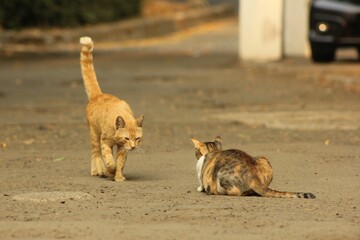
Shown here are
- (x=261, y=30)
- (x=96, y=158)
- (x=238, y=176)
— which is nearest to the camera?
(x=238, y=176)

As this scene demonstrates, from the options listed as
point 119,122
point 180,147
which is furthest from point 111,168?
point 180,147

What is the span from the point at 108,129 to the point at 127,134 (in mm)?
301

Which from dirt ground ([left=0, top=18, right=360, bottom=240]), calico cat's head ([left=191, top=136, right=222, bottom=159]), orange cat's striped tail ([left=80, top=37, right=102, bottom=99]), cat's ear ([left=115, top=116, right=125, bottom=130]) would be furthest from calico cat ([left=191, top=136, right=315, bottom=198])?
orange cat's striped tail ([left=80, top=37, right=102, bottom=99])

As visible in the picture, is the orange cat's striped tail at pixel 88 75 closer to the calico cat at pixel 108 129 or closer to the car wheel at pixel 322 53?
the calico cat at pixel 108 129

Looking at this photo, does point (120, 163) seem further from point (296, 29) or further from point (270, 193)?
point (296, 29)

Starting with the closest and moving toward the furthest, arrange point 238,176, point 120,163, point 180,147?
point 238,176 → point 120,163 → point 180,147

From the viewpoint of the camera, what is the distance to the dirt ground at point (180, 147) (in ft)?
25.1

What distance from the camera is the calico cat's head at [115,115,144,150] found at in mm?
9508

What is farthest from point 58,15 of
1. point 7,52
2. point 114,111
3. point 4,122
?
point 114,111

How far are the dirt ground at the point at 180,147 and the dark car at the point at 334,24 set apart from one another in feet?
1.71

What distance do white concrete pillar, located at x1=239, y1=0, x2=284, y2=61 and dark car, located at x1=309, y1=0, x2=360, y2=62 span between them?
1.89 meters

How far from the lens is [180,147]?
12125 mm

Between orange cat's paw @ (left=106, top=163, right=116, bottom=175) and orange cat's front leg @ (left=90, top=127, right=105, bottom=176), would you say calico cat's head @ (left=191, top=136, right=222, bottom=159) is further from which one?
orange cat's front leg @ (left=90, top=127, right=105, bottom=176)

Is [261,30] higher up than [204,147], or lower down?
higher up
